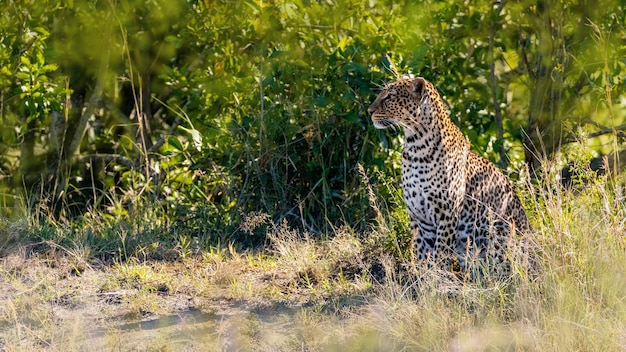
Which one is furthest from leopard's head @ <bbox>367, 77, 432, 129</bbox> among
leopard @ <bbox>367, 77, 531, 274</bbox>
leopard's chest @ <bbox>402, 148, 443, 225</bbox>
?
leopard's chest @ <bbox>402, 148, 443, 225</bbox>

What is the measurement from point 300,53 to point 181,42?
119 centimetres

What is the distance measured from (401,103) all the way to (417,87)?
150 millimetres

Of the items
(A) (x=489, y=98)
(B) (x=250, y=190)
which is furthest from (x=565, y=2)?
(B) (x=250, y=190)

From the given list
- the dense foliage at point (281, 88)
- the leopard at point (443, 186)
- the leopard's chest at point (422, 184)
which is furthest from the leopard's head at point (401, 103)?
the dense foliage at point (281, 88)

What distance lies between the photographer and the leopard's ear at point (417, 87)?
263 inches

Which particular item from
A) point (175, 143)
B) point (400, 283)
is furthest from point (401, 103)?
point (175, 143)

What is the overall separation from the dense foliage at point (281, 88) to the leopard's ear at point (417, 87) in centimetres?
90

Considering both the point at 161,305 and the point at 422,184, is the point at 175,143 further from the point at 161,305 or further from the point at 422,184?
the point at 422,184

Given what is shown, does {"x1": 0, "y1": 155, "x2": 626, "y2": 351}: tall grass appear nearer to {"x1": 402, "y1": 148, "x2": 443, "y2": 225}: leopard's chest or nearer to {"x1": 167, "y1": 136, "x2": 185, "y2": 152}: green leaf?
{"x1": 402, "y1": 148, "x2": 443, "y2": 225}: leopard's chest

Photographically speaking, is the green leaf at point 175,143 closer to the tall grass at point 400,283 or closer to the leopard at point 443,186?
the tall grass at point 400,283

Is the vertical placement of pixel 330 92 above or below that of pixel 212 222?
above

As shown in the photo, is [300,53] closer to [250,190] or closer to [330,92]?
[330,92]

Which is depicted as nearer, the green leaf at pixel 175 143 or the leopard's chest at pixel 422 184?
the leopard's chest at pixel 422 184

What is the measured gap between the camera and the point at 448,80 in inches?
343
